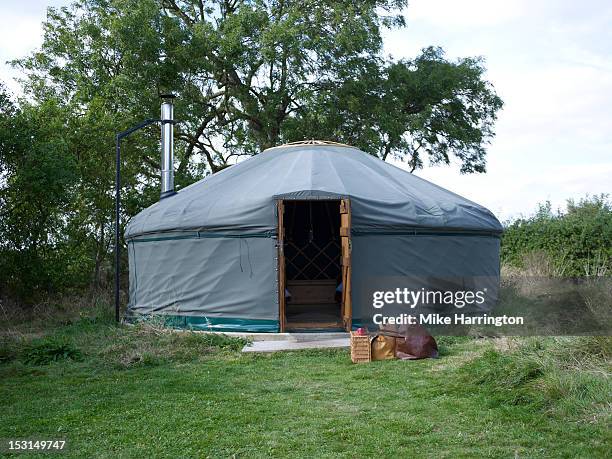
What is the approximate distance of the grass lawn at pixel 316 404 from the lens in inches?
120

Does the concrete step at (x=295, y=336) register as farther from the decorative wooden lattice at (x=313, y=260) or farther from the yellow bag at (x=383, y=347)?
the decorative wooden lattice at (x=313, y=260)

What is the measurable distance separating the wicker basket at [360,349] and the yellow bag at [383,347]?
7 centimetres

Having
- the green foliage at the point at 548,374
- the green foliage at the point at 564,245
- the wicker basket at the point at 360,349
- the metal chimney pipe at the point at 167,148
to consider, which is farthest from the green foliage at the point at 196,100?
the green foliage at the point at 548,374

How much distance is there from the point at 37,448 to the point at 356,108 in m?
9.58

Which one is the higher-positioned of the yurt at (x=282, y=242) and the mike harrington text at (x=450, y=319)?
the yurt at (x=282, y=242)

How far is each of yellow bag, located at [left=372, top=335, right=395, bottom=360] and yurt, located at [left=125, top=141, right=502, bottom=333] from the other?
42.6 inches

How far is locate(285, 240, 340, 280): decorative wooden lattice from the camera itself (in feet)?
29.5

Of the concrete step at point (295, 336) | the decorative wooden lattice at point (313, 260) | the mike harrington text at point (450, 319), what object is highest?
the decorative wooden lattice at point (313, 260)

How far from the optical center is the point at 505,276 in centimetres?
1014

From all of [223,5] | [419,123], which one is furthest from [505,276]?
[223,5]

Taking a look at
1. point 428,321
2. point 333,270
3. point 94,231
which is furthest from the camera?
point 94,231

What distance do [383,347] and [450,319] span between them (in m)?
1.87

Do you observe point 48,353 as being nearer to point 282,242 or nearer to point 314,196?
point 282,242

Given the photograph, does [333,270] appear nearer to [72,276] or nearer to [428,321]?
[428,321]
